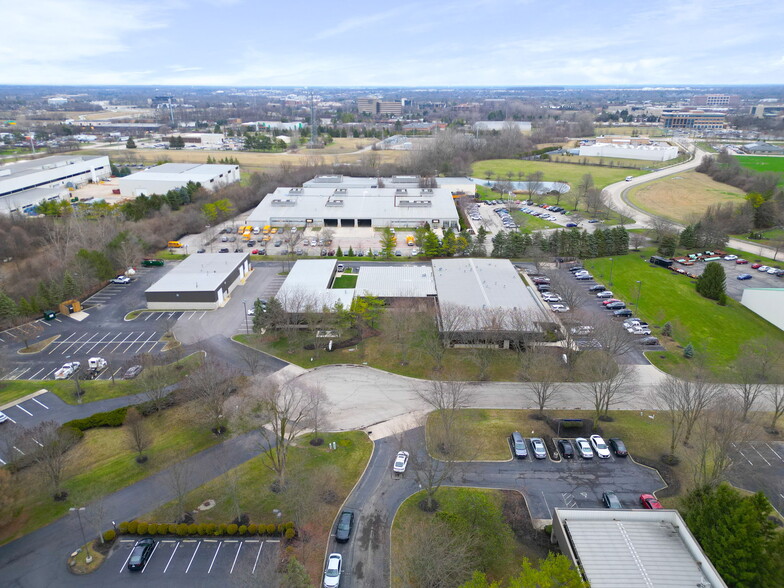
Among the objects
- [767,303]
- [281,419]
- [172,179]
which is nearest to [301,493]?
[281,419]

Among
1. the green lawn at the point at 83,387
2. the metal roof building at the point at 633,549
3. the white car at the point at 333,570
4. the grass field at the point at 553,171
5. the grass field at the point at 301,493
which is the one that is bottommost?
the grass field at the point at 301,493

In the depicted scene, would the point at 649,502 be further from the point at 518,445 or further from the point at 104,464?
the point at 104,464

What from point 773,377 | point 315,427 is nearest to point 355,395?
point 315,427

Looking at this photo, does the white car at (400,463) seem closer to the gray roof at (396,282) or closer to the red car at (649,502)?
the red car at (649,502)

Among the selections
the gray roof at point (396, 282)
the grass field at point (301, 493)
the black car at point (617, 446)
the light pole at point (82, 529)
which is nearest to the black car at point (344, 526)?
the grass field at point (301, 493)

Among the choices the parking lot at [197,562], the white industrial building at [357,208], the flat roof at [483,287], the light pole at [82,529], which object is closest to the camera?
the parking lot at [197,562]

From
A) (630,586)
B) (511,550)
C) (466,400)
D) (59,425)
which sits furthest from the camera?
(466,400)

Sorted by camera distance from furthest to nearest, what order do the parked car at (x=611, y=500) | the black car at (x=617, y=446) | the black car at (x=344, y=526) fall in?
the black car at (x=617, y=446), the parked car at (x=611, y=500), the black car at (x=344, y=526)

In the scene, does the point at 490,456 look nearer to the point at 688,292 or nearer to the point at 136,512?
the point at 136,512
